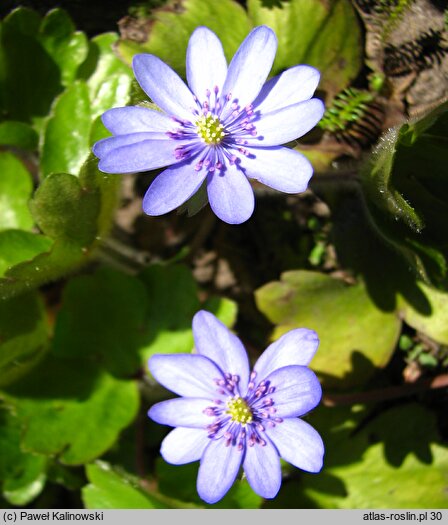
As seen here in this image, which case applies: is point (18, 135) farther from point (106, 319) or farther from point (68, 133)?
point (106, 319)

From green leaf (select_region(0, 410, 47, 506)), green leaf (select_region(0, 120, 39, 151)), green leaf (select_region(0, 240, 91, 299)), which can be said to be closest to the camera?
green leaf (select_region(0, 240, 91, 299))

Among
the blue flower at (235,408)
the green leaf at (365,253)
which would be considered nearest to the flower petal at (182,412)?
the blue flower at (235,408)

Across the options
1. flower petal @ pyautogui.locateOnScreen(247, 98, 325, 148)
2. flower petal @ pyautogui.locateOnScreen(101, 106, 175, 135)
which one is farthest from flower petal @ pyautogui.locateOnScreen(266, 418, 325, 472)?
flower petal @ pyautogui.locateOnScreen(101, 106, 175, 135)

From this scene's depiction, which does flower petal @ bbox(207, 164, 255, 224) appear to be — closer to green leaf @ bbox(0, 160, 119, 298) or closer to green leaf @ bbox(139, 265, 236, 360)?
green leaf @ bbox(0, 160, 119, 298)

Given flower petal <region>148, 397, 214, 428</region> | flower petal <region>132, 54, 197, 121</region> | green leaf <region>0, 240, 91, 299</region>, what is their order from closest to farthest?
flower petal <region>132, 54, 197, 121</region> → flower petal <region>148, 397, 214, 428</region> → green leaf <region>0, 240, 91, 299</region>

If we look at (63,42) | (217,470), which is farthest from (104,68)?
(217,470)

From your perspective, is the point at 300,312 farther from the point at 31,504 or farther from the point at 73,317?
the point at 31,504

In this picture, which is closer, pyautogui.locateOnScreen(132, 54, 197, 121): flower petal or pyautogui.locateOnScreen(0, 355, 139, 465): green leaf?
pyautogui.locateOnScreen(132, 54, 197, 121): flower petal
